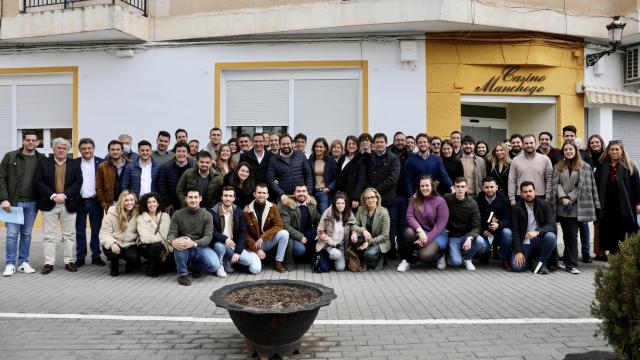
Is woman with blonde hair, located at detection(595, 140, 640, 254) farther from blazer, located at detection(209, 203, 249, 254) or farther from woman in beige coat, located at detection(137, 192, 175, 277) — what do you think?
woman in beige coat, located at detection(137, 192, 175, 277)

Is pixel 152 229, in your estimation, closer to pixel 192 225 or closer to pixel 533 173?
pixel 192 225

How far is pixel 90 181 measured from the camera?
8164 millimetres

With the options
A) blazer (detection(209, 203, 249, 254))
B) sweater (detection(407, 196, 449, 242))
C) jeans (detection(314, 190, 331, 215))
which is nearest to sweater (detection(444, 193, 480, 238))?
sweater (detection(407, 196, 449, 242))

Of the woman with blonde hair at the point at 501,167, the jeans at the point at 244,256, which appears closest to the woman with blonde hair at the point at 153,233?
the jeans at the point at 244,256

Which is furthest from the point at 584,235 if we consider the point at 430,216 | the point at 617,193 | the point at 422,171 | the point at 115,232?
the point at 115,232

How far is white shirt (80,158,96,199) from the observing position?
812 cm

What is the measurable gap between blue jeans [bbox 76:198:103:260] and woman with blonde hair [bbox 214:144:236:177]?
205 centimetres

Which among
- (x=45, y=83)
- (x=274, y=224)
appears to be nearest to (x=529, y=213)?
(x=274, y=224)

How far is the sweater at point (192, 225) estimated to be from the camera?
7250 mm

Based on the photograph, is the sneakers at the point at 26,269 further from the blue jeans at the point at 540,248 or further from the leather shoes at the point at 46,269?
the blue jeans at the point at 540,248

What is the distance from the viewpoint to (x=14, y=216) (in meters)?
7.49

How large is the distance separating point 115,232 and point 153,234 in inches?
24.1

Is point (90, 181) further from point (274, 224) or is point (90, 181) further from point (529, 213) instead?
point (529, 213)

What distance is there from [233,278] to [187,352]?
9.70 ft
